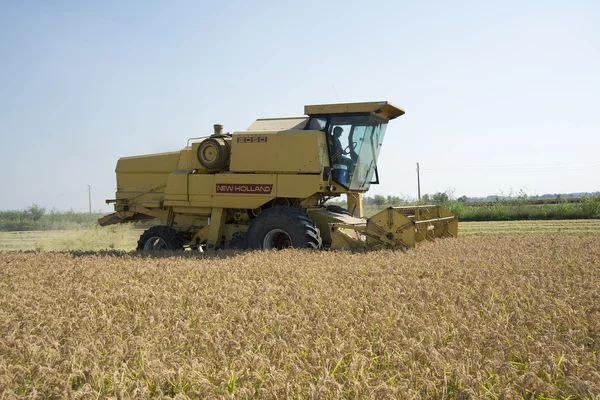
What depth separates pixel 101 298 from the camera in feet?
17.2

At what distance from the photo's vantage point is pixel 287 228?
9.20 meters

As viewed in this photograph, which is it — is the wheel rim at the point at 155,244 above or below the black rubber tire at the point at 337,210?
below

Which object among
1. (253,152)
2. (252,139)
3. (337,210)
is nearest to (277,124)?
(252,139)

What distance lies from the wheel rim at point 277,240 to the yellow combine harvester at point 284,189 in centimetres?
2

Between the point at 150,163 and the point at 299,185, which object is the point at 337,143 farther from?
the point at 150,163

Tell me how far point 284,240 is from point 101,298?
477cm

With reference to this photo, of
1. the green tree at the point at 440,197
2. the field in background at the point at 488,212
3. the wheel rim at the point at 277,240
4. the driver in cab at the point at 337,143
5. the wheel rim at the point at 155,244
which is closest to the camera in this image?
the wheel rim at the point at 277,240

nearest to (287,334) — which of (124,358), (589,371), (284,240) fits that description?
(124,358)

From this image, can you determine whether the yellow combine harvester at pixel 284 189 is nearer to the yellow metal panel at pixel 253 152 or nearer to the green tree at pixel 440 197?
the yellow metal panel at pixel 253 152

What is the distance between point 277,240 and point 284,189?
949 millimetres

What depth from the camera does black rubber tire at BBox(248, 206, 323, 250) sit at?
906cm

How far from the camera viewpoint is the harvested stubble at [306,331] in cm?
304

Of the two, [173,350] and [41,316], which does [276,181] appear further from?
[173,350]

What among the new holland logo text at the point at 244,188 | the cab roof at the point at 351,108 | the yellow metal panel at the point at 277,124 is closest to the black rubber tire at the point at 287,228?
the new holland logo text at the point at 244,188
